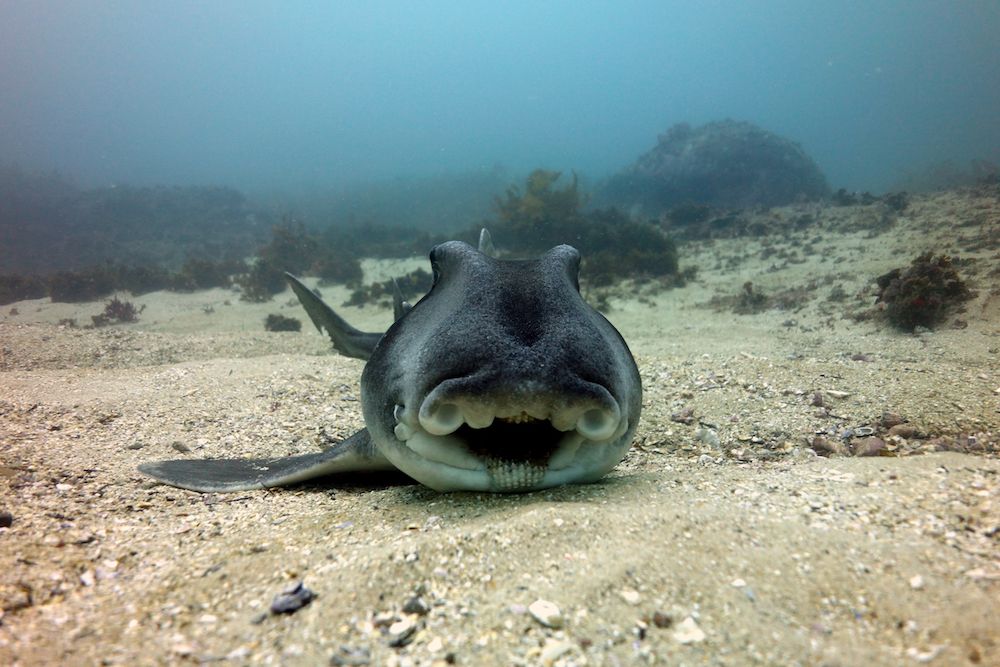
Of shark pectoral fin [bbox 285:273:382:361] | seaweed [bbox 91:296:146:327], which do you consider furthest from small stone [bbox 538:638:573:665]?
seaweed [bbox 91:296:146:327]

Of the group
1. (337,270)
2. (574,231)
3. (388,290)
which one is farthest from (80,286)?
(574,231)

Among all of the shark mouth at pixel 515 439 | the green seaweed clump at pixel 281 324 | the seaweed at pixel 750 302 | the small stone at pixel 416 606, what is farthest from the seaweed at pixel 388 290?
the small stone at pixel 416 606

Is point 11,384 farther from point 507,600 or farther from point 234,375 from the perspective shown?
point 507,600

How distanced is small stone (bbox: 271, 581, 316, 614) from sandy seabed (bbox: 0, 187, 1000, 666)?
35 mm

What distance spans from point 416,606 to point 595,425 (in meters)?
0.96

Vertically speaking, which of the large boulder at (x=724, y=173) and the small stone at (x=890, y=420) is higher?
the large boulder at (x=724, y=173)

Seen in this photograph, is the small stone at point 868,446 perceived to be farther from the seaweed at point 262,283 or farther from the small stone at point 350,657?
the seaweed at point 262,283

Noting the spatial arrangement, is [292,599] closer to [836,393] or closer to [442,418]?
[442,418]

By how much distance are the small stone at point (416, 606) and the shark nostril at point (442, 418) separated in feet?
2.04

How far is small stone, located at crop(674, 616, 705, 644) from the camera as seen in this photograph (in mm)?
1397

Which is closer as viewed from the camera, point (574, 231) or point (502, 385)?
point (502, 385)

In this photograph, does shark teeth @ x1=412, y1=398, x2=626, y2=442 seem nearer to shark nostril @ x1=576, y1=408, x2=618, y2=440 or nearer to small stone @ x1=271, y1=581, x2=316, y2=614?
shark nostril @ x1=576, y1=408, x2=618, y2=440

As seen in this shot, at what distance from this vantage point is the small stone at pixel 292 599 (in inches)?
62.8

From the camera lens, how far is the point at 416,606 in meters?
1.61
